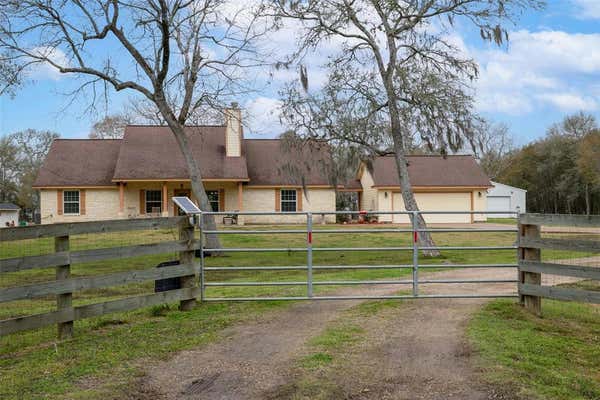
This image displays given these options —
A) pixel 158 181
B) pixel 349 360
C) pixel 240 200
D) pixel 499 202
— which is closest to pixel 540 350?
pixel 349 360

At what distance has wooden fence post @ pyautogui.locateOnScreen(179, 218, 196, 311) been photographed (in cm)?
848

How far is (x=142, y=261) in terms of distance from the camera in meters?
17.5

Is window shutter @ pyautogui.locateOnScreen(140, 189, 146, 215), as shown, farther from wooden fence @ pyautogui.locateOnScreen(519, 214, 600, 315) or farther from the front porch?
wooden fence @ pyautogui.locateOnScreen(519, 214, 600, 315)

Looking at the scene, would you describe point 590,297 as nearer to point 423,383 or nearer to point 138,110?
point 423,383

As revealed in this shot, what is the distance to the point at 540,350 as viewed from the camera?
6164 mm

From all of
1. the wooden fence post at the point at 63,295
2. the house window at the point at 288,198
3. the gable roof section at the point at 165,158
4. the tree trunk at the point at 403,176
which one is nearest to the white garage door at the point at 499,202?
the house window at the point at 288,198

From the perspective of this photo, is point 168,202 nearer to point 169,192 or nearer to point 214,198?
point 169,192

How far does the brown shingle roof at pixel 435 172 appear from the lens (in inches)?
1510

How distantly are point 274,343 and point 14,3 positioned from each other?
16.0 metres

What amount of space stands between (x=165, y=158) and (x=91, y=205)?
4999mm

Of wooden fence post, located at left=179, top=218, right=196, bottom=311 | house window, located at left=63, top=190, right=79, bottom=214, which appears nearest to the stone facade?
house window, located at left=63, top=190, right=79, bottom=214

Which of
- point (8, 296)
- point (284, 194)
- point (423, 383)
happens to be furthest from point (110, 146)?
point (423, 383)

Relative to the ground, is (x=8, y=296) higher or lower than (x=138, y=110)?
lower

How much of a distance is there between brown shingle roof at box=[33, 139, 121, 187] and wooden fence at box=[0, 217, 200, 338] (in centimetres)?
2806
